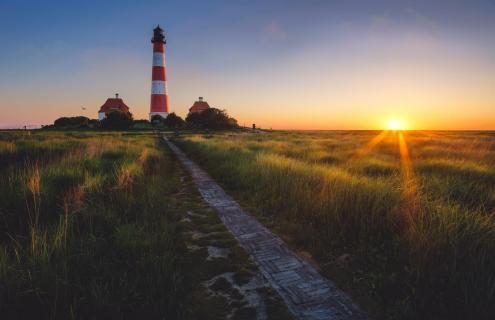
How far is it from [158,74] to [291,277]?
5084cm

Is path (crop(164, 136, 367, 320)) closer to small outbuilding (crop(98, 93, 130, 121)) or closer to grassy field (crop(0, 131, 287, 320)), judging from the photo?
grassy field (crop(0, 131, 287, 320))

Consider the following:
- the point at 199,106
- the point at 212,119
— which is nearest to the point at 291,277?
the point at 212,119

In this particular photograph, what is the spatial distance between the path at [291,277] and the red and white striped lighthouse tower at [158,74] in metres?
48.9

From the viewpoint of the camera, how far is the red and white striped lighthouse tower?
4722 cm

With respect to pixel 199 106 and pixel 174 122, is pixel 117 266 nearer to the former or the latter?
pixel 174 122

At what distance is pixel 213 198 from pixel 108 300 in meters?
3.96

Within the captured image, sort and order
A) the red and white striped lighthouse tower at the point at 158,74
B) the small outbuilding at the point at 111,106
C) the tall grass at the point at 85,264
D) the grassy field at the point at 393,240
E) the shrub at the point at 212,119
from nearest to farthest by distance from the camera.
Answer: the tall grass at the point at 85,264 < the grassy field at the point at 393,240 < the red and white striped lighthouse tower at the point at 158,74 < the shrub at the point at 212,119 < the small outbuilding at the point at 111,106

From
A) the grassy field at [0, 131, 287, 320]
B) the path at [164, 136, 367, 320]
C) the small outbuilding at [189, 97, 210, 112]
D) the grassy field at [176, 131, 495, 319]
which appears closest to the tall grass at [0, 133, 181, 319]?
the grassy field at [0, 131, 287, 320]

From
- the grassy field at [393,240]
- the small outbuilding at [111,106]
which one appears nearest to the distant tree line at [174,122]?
the small outbuilding at [111,106]

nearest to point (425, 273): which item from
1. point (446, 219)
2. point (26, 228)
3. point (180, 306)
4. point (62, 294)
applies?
point (446, 219)

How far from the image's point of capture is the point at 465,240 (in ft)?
9.27

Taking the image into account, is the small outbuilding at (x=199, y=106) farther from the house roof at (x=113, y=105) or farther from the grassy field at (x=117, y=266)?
the grassy field at (x=117, y=266)

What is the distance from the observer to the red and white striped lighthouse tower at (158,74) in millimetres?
47219

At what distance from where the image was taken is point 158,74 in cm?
4738
